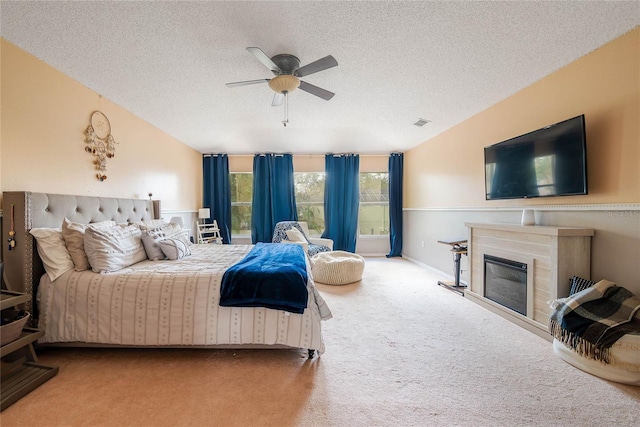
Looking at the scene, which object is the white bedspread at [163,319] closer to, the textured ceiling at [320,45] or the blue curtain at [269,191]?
the textured ceiling at [320,45]

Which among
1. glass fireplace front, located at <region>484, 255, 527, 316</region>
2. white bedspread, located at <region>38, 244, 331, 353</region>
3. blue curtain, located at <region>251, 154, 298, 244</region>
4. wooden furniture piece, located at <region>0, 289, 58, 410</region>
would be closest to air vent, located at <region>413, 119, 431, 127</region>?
glass fireplace front, located at <region>484, 255, 527, 316</region>

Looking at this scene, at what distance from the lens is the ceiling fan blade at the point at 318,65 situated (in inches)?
77.2

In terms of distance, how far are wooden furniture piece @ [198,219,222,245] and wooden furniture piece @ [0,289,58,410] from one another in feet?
10.5

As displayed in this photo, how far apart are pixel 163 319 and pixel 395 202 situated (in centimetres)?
494

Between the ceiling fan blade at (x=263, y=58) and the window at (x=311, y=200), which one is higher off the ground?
the ceiling fan blade at (x=263, y=58)

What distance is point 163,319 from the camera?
1883mm

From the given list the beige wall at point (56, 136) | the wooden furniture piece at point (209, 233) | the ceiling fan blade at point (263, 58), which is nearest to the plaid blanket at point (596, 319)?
the ceiling fan blade at point (263, 58)

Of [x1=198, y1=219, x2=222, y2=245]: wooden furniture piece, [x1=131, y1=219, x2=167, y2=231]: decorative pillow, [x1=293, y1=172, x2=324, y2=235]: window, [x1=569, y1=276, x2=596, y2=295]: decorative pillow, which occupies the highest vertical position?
[x1=293, y1=172, x2=324, y2=235]: window

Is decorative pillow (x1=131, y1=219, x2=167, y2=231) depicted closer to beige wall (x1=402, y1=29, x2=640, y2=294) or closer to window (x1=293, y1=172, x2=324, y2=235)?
window (x1=293, y1=172, x2=324, y2=235)

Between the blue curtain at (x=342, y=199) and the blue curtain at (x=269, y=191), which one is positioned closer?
the blue curtain at (x=269, y=191)

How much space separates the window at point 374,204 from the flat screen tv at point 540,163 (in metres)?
2.89

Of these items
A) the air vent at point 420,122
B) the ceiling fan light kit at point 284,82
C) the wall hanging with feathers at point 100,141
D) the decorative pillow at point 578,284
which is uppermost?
the air vent at point 420,122

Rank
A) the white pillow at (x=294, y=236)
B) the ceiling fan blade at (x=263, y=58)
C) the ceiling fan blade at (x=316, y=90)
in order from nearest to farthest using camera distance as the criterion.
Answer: the ceiling fan blade at (x=263, y=58) → the ceiling fan blade at (x=316, y=90) → the white pillow at (x=294, y=236)

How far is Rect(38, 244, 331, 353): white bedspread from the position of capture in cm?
189
